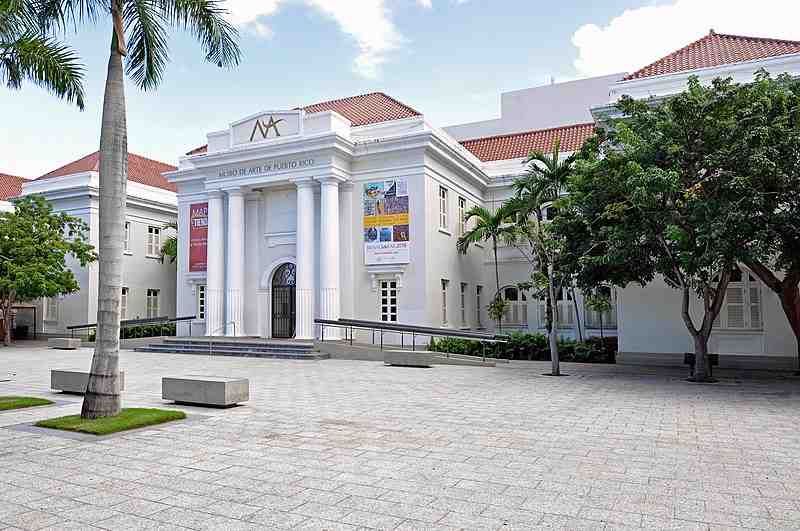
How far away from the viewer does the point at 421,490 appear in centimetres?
561

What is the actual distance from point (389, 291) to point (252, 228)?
640cm

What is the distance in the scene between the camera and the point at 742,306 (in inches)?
681

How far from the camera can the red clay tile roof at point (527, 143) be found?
89.8 feet

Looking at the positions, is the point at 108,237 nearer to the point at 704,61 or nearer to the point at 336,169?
the point at 336,169

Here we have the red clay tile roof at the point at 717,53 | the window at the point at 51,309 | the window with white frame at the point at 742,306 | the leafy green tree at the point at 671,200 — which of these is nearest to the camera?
the leafy green tree at the point at 671,200

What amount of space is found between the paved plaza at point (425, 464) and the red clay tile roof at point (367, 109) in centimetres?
1430

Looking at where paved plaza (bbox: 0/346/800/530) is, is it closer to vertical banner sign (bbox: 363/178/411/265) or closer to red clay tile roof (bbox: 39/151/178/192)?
vertical banner sign (bbox: 363/178/411/265)

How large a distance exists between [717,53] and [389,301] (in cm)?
1324

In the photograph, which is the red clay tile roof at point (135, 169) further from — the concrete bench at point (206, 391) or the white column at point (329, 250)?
the concrete bench at point (206, 391)

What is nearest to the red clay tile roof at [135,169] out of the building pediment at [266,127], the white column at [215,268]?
the white column at [215,268]

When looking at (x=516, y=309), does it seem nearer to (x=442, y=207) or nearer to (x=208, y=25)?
(x=442, y=207)

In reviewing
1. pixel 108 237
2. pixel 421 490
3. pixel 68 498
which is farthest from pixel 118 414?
pixel 421 490

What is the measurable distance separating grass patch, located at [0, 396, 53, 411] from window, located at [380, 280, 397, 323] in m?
12.9

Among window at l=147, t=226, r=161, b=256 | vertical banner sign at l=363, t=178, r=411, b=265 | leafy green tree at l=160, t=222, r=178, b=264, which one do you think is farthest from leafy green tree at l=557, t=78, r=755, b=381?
window at l=147, t=226, r=161, b=256
